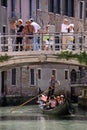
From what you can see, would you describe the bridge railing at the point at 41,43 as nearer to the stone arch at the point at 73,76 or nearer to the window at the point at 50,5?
the window at the point at 50,5

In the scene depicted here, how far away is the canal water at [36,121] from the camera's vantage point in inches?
760

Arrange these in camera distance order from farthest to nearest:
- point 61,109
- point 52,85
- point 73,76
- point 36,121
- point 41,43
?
1. point 73,76
2. point 52,85
3. point 61,109
4. point 36,121
5. point 41,43

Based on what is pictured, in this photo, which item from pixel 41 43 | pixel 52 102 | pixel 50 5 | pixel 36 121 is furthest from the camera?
pixel 50 5

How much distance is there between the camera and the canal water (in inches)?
760

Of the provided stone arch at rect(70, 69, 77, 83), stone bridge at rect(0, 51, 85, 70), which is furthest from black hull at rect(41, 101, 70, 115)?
stone arch at rect(70, 69, 77, 83)

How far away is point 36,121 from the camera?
832 inches

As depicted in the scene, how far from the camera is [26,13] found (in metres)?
27.8

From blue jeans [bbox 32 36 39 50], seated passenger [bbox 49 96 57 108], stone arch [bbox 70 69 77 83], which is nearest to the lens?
blue jeans [bbox 32 36 39 50]

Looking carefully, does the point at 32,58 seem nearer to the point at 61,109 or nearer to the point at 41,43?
the point at 41,43

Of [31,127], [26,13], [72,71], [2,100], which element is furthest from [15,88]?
[31,127]

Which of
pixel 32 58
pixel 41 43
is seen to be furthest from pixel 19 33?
pixel 32 58

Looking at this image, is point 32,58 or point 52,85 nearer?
point 32,58

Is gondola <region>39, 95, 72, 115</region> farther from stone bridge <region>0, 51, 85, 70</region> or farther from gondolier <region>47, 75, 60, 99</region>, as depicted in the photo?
stone bridge <region>0, 51, 85, 70</region>

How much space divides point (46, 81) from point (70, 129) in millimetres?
12343
